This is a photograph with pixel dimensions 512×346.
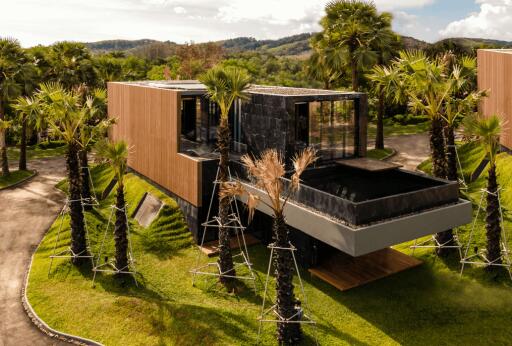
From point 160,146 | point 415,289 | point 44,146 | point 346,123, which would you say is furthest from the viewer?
point 44,146

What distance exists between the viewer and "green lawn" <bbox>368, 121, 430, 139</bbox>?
5556 centimetres

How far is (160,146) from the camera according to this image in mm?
29906

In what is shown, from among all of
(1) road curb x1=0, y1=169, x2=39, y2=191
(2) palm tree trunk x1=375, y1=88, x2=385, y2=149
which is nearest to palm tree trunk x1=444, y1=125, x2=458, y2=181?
(2) palm tree trunk x1=375, y1=88, x2=385, y2=149

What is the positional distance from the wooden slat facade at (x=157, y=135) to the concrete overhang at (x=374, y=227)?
319 inches

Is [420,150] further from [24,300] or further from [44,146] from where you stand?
[44,146]

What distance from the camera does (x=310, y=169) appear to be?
25.1 m

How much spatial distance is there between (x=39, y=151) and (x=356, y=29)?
3994 centimetres

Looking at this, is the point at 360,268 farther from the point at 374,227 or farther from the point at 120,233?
the point at 120,233

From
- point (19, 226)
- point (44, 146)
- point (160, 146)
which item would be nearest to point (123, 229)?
point (160, 146)

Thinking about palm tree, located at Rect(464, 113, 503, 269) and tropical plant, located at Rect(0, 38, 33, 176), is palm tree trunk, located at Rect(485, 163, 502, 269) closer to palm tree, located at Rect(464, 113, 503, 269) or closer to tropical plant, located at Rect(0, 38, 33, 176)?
palm tree, located at Rect(464, 113, 503, 269)

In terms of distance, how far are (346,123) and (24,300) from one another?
61.9 ft

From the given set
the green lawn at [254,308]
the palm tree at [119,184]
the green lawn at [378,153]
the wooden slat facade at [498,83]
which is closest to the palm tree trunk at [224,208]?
the green lawn at [254,308]

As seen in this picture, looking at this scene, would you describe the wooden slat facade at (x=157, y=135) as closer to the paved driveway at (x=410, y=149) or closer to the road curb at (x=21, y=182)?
the road curb at (x=21, y=182)

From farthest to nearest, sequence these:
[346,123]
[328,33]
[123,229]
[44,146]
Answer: [44,146], [328,33], [346,123], [123,229]
